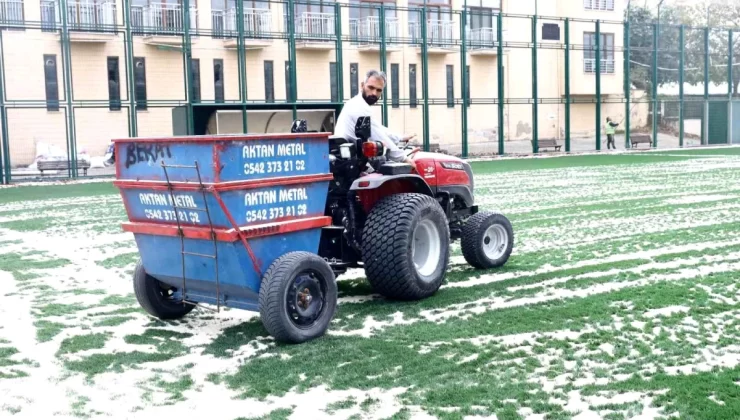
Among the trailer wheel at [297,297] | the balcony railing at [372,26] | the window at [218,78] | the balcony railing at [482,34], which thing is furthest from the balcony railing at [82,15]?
the trailer wheel at [297,297]

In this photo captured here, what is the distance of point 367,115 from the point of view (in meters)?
7.41

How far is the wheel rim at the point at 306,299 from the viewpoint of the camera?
6.32 m

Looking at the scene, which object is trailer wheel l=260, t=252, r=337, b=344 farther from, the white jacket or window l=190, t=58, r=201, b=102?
window l=190, t=58, r=201, b=102

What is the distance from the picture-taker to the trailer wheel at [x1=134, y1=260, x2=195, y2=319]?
7.15m

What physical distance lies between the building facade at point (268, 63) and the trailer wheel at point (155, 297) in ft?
61.6

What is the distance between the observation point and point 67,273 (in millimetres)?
A: 9664

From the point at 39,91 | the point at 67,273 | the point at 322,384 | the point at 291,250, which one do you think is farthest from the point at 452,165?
the point at 39,91

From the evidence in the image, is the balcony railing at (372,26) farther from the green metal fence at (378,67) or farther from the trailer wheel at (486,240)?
the trailer wheel at (486,240)

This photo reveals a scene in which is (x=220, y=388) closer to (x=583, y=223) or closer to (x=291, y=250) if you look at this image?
(x=291, y=250)

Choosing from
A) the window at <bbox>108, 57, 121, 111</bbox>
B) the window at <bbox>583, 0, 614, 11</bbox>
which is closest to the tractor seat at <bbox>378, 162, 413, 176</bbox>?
the window at <bbox>108, 57, 121, 111</bbox>

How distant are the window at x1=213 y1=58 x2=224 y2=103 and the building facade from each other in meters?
0.06

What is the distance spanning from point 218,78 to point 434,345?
3250 centimetres

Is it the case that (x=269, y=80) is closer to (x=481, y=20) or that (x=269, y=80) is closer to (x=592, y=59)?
(x=481, y=20)

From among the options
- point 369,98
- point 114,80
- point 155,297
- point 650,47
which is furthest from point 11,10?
point 650,47
